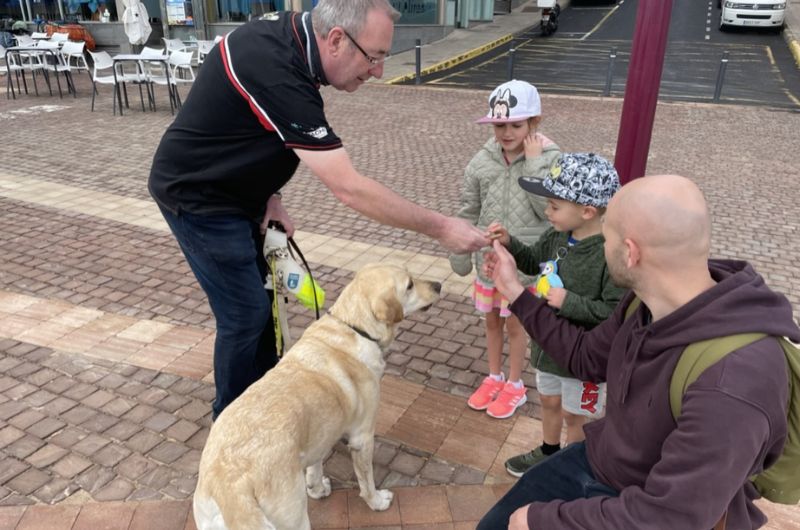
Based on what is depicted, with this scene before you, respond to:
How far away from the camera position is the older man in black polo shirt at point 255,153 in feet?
8.34

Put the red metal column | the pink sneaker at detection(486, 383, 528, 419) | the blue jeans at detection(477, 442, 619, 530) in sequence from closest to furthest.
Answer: the blue jeans at detection(477, 442, 619, 530) < the red metal column < the pink sneaker at detection(486, 383, 528, 419)

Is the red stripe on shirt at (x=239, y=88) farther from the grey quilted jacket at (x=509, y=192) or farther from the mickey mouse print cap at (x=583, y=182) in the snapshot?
the grey quilted jacket at (x=509, y=192)

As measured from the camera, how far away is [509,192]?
11.4 ft

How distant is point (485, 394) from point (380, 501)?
116cm

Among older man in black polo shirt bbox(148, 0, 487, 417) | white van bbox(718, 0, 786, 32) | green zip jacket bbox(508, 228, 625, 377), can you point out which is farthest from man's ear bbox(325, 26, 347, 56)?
white van bbox(718, 0, 786, 32)

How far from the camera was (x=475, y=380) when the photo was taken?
422 cm

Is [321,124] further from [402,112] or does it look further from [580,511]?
[402,112]

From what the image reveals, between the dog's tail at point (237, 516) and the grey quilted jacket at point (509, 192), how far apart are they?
193 centimetres

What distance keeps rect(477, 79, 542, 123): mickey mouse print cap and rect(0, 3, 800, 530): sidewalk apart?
183 cm

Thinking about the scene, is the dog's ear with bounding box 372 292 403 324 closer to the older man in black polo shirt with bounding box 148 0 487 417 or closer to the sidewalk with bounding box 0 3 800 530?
the older man in black polo shirt with bounding box 148 0 487 417

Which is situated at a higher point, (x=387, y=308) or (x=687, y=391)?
(x=687, y=391)

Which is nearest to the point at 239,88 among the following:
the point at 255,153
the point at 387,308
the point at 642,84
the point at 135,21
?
the point at 255,153

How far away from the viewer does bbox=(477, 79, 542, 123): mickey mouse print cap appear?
3271 mm

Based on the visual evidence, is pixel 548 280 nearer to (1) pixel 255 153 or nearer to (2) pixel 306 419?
(2) pixel 306 419
